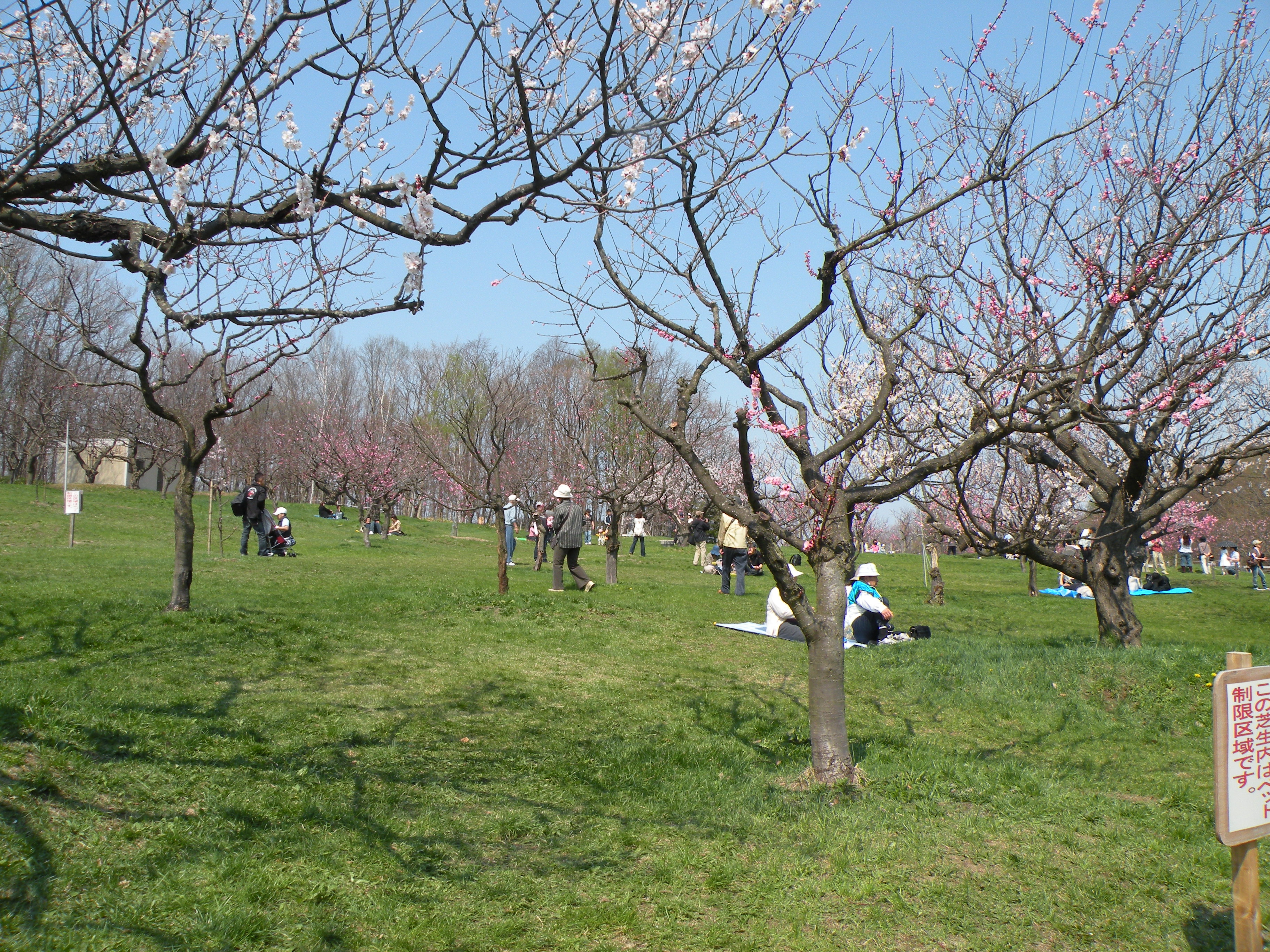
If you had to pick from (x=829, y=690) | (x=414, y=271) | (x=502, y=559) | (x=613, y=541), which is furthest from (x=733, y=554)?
(x=414, y=271)

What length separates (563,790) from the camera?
18.4 ft

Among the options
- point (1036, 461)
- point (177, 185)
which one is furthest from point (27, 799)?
point (1036, 461)

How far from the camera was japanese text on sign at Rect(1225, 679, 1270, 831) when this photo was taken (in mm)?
3379

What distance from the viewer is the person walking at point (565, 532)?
1497 centimetres

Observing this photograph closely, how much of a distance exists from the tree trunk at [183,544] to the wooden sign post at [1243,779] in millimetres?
8690

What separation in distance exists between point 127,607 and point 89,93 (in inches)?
235

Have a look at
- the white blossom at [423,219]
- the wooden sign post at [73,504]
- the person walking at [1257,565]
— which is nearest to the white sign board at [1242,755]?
the white blossom at [423,219]

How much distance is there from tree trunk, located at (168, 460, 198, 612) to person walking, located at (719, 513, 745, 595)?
9.58m

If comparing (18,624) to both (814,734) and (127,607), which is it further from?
(814,734)

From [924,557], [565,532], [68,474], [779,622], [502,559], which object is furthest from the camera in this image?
[68,474]

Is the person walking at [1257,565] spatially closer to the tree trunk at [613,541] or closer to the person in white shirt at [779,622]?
the tree trunk at [613,541]

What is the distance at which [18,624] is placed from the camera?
802 cm

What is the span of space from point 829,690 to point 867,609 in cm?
541

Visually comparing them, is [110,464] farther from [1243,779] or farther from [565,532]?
[1243,779]
